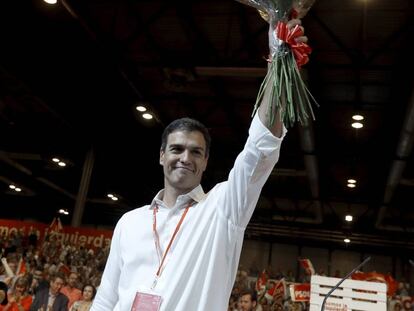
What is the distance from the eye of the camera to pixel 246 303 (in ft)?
22.4

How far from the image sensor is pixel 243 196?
4.34 ft

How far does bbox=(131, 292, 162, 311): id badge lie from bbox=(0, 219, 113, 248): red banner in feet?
27.5

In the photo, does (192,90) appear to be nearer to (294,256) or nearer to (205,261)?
(205,261)

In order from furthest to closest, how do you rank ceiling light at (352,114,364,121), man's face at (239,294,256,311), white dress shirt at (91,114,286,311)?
ceiling light at (352,114,364,121) < man's face at (239,294,256,311) < white dress shirt at (91,114,286,311)

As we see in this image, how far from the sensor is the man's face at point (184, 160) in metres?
1.53

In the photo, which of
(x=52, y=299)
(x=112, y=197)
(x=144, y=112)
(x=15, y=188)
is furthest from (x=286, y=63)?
(x=15, y=188)

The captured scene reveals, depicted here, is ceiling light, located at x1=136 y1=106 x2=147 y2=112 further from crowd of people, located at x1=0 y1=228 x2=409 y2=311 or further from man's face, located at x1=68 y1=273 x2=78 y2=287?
man's face, located at x1=68 y1=273 x2=78 y2=287

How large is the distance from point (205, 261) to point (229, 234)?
9 cm

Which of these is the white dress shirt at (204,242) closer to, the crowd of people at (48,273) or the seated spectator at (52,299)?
the crowd of people at (48,273)

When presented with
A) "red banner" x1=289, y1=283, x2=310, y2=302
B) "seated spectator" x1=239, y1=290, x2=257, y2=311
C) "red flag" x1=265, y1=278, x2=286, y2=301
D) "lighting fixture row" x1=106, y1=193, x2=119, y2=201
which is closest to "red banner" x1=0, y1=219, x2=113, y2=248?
"red flag" x1=265, y1=278, x2=286, y2=301

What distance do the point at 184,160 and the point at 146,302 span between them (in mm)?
407

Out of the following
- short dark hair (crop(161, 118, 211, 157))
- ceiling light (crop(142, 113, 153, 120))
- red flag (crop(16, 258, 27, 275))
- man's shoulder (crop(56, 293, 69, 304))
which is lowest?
man's shoulder (crop(56, 293, 69, 304))

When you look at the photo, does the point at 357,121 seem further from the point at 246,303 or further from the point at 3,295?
the point at 3,295

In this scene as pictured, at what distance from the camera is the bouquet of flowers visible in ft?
4.27
